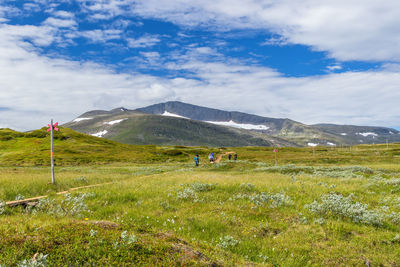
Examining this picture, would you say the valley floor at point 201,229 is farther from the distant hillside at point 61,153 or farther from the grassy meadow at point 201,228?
the distant hillside at point 61,153

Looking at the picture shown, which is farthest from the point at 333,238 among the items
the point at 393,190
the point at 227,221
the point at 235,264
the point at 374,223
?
the point at 393,190

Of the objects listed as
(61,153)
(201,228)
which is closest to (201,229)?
(201,228)

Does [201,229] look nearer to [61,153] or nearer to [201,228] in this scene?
[201,228]

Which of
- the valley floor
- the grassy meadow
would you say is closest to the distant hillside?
the grassy meadow

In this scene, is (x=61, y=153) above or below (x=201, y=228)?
below

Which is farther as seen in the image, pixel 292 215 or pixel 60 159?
pixel 60 159

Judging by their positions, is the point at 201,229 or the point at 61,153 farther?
the point at 61,153

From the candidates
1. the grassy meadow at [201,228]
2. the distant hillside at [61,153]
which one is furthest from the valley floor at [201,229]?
the distant hillside at [61,153]

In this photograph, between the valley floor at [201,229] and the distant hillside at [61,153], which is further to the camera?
the distant hillside at [61,153]

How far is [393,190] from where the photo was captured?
17688mm

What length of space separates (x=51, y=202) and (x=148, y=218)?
5.75 m

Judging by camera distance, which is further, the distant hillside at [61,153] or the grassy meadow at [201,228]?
the distant hillside at [61,153]

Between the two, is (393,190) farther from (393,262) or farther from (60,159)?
(60,159)

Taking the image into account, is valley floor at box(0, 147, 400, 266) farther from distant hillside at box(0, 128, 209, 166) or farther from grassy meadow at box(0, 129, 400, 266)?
distant hillside at box(0, 128, 209, 166)
